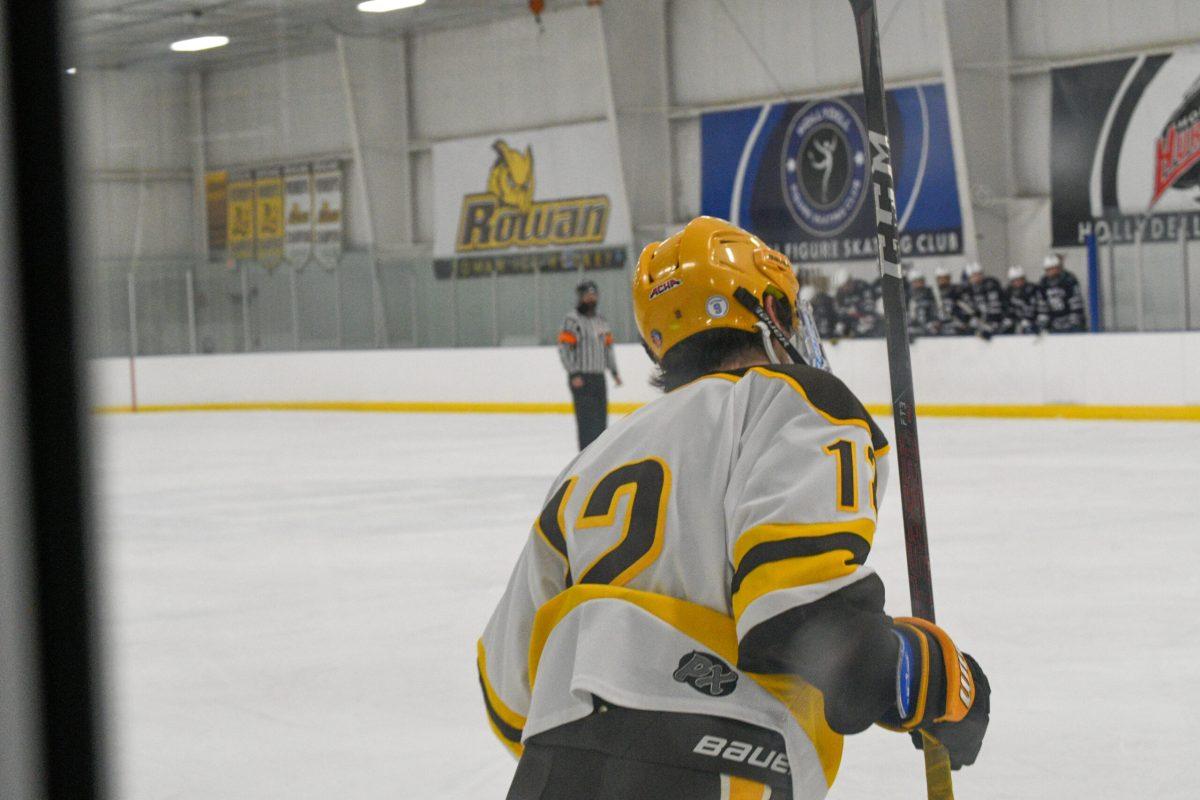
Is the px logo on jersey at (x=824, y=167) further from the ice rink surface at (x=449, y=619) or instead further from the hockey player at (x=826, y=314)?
the ice rink surface at (x=449, y=619)

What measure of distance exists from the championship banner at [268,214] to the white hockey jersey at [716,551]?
2069 cm

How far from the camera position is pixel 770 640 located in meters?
1.30

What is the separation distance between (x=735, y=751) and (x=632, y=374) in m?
14.5

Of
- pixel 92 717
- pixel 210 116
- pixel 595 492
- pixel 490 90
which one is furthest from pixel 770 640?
pixel 210 116

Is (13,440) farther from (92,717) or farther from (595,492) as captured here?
(595,492)

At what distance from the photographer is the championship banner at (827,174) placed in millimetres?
15820

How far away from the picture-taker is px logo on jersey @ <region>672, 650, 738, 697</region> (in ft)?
4.50

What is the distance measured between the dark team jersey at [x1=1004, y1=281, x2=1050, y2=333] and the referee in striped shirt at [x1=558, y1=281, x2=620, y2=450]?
15.8 feet

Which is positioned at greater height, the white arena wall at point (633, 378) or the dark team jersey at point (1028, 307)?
the dark team jersey at point (1028, 307)

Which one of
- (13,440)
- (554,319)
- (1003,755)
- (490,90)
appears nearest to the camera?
(13,440)

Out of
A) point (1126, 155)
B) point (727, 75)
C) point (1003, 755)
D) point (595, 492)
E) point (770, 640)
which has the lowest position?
point (1003, 755)

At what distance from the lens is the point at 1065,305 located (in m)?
13.3

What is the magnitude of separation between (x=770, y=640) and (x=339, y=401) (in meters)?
17.6

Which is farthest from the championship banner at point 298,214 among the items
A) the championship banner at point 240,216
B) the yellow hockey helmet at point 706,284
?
the yellow hockey helmet at point 706,284
